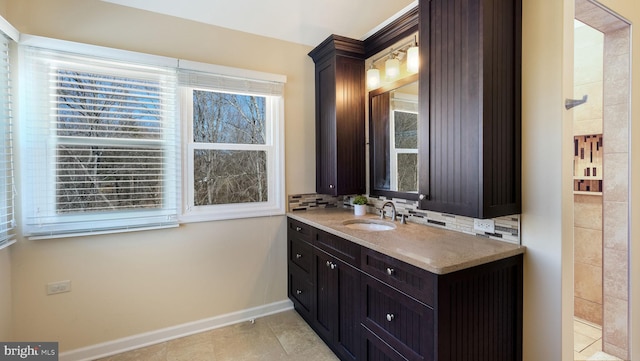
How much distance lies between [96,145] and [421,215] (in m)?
2.51

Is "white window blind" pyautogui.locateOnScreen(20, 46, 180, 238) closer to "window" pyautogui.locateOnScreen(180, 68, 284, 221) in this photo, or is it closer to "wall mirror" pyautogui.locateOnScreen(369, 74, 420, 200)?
"window" pyautogui.locateOnScreen(180, 68, 284, 221)

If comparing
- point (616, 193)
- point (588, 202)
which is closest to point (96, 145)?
point (616, 193)

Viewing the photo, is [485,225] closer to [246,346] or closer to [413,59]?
[413,59]

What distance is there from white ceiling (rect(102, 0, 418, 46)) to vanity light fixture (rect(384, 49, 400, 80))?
0.30 metres

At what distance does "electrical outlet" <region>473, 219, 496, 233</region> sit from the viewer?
67.9 inches

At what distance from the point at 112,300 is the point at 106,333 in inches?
9.7

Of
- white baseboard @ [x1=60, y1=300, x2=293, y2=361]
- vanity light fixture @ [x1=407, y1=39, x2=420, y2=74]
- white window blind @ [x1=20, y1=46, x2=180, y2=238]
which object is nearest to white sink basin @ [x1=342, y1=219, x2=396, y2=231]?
white baseboard @ [x1=60, y1=300, x2=293, y2=361]

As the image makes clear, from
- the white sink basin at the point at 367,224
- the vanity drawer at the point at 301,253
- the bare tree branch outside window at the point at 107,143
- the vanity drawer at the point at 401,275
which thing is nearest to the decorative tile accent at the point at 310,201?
the vanity drawer at the point at 301,253

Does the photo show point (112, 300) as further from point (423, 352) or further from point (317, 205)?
point (423, 352)

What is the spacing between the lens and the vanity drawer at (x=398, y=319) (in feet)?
4.40

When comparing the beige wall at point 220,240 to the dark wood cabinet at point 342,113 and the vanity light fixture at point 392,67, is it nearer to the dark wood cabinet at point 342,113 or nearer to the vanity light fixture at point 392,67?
the dark wood cabinet at point 342,113

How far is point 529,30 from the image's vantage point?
61.5 inches

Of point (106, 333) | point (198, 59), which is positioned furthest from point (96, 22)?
point (106, 333)

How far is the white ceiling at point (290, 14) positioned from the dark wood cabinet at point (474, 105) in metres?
0.84
